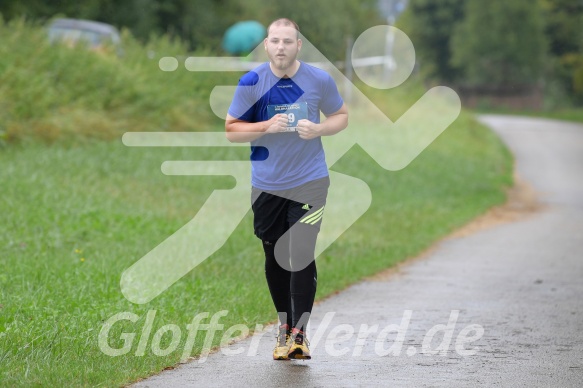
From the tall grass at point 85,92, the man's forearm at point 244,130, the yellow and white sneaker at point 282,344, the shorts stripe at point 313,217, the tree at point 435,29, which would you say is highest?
the man's forearm at point 244,130

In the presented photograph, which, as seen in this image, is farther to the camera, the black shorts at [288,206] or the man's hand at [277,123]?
the black shorts at [288,206]

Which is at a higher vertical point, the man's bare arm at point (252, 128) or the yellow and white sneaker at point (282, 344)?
the man's bare arm at point (252, 128)

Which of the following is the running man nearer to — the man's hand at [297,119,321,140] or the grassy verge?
the man's hand at [297,119,321,140]

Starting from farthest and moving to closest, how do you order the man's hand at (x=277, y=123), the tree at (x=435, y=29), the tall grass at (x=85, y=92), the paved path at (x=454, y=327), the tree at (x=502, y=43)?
the tree at (x=435, y=29) < the tree at (x=502, y=43) < the tall grass at (x=85, y=92) < the man's hand at (x=277, y=123) < the paved path at (x=454, y=327)

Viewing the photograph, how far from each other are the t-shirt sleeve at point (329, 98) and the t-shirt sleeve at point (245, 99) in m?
0.43

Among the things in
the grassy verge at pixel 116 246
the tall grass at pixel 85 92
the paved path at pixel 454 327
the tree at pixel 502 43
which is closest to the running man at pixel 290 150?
the paved path at pixel 454 327

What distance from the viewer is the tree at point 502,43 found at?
6694 centimetres

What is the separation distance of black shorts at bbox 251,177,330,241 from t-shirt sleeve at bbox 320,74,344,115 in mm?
440

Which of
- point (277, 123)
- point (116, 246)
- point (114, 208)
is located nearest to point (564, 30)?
point (114, 208)

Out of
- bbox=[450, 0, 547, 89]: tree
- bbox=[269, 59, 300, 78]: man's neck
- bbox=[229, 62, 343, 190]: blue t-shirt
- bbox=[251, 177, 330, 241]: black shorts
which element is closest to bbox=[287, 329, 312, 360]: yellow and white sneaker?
bbox=[251, 177, 330, 241]: black shorts

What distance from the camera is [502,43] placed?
2687 inches

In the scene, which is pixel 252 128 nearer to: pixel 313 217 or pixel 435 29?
pixel 313 217

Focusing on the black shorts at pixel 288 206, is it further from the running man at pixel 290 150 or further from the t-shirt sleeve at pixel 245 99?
the t-shirt sleeve at pixel 245 99

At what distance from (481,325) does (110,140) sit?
12005 millimetres
